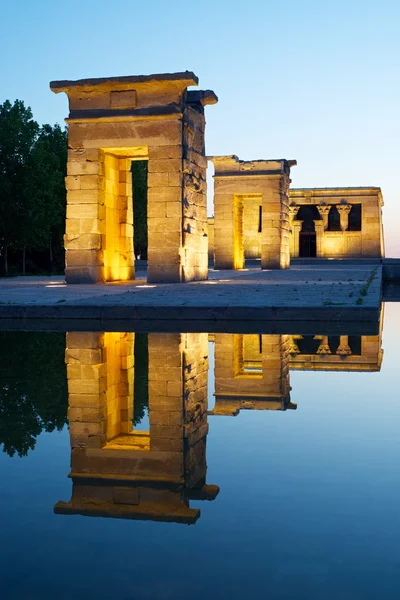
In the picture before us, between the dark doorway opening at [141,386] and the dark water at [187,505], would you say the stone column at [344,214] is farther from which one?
the dark water at [187,505]

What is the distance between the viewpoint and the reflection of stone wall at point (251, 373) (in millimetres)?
5434

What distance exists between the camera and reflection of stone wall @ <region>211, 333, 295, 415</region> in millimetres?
5434

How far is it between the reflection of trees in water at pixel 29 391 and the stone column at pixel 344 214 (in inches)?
1684

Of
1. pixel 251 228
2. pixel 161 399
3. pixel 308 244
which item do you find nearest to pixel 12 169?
pixel 251 228

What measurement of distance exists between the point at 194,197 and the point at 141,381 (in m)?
14.2

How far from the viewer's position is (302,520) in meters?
2.81

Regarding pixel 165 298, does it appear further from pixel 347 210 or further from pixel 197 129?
pixel 347 210

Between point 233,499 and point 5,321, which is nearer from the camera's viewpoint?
point 233,499

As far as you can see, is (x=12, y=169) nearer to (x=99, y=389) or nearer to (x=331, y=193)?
(x=331, y=193)

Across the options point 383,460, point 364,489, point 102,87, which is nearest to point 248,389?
point 383,460

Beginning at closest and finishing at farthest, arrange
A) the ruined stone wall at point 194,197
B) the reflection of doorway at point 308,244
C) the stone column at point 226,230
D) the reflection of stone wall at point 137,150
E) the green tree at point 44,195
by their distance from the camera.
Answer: the reflection of stone wall at point 137,150, the ruined stone wall at point 194,197, the stone column at point 226,230, the green tree at point 44,195, the reflection of doorway at point 308,244

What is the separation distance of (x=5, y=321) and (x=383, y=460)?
7894 mm

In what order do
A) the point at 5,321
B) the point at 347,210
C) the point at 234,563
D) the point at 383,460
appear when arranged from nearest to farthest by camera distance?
the point at 234,563, the point at 383,460, the point at 5,321, the point at 347,210

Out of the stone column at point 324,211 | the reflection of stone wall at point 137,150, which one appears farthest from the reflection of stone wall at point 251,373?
the stone column at point 324,211
